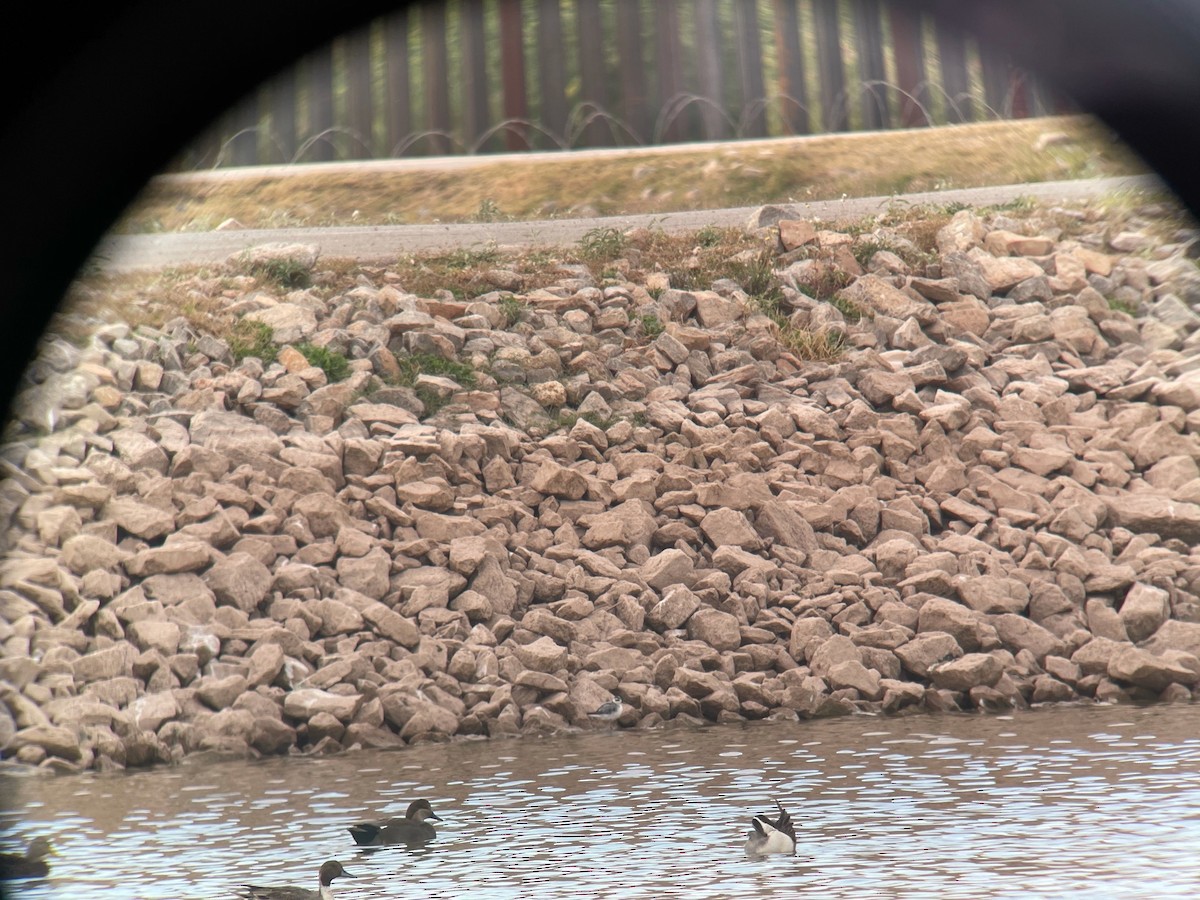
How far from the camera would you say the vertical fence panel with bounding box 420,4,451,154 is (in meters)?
17.6

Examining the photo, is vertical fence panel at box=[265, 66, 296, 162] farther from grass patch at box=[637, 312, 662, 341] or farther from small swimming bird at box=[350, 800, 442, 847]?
small swimming bird at box=[350, 800, 442, 847]

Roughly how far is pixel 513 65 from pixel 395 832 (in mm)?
11677

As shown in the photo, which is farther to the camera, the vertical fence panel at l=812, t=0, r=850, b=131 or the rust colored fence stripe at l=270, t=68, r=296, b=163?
the vertical fence panel at l=812, t=0, r=850, b=131

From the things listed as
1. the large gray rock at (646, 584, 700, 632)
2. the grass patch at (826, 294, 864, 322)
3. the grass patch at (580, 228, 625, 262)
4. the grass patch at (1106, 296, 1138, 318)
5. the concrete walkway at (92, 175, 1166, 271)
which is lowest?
the large gray rock at (646, 584, 700, 632)

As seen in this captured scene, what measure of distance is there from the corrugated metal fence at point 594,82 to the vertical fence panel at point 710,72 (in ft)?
0.06

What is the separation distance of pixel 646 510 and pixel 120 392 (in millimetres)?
5045

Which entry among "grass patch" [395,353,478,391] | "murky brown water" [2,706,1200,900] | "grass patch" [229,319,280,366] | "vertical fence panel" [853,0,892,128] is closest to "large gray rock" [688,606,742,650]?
"murky brown water" [2,706,1200,900]

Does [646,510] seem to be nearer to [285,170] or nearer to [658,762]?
[658,762]

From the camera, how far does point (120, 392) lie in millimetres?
13375

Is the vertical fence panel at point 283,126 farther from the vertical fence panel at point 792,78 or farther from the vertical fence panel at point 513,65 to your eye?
the vertical fence panel at point 792,78

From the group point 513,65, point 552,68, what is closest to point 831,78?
point 552,68

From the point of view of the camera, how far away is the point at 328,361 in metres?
14.1

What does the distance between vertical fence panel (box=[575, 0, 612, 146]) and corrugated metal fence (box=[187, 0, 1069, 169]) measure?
2 centimetres

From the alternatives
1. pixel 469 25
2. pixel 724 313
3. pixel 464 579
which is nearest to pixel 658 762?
pixel 464 579
